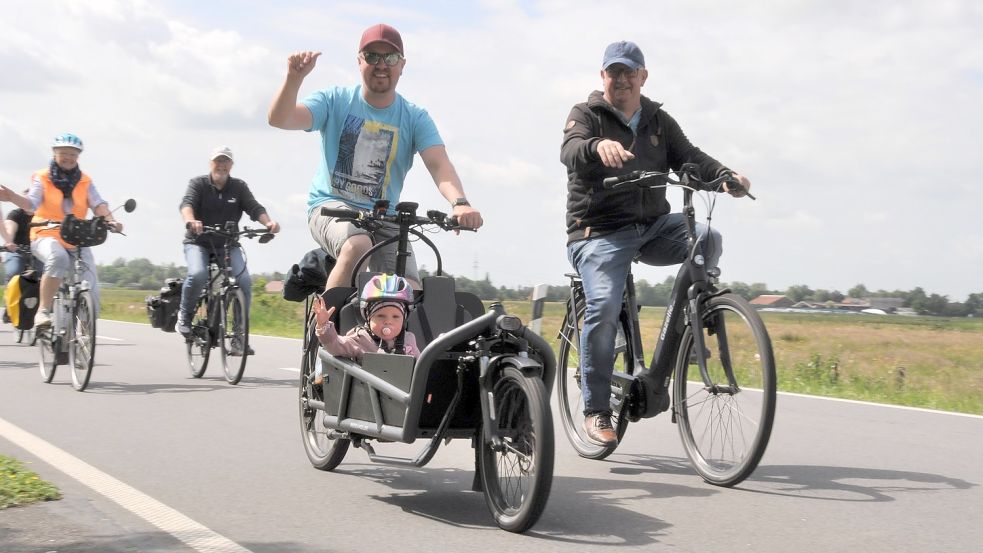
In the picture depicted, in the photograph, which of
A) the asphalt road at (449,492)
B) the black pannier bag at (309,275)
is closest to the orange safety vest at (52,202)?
the asphalt road at (449,492)

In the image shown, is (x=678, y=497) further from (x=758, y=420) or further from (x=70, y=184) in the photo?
(x=70, y=184)

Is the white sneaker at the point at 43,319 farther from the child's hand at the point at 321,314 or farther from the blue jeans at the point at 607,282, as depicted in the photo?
the blue jeans at the point at 607,282

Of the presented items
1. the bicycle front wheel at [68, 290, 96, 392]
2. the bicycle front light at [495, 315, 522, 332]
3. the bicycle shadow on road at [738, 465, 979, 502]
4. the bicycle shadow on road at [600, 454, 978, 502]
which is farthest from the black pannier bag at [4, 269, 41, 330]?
the bicycle front light at [495, 315, 522, 332]

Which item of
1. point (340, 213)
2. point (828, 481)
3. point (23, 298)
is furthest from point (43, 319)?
point (828, 481)

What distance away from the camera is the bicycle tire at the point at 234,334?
1147 cm

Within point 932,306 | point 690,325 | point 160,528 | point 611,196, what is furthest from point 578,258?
point 932,306

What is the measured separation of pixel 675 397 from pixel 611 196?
41.7 inches

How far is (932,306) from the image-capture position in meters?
36.7

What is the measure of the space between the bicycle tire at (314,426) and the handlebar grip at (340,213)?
878 millimetres

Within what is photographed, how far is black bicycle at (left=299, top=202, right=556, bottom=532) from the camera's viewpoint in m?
4.95

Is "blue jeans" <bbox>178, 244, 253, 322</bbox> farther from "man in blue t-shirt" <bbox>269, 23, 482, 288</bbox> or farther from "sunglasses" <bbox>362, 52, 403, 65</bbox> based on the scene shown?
"sunglasses" <bbox>362, 52, 403, 65</bbox>

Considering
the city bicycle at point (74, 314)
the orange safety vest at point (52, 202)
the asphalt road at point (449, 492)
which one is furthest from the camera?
the orange safety vest at point (52, 202)

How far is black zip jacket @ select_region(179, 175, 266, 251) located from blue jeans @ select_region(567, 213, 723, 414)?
638cm

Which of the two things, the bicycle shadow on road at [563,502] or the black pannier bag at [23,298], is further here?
the black pannier bag at [23,298]
